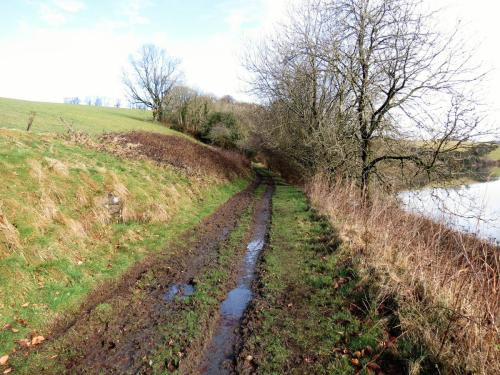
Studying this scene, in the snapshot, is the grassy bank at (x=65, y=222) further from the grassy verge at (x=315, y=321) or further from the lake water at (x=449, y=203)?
the lake water at (x=449, y=203)

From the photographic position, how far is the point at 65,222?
8.05 metres

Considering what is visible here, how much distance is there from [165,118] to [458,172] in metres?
49.8

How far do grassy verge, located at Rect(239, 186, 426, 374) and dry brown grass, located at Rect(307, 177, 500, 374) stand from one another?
1.48 feet

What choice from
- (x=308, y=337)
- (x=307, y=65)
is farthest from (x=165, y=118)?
(x=308, y=337)

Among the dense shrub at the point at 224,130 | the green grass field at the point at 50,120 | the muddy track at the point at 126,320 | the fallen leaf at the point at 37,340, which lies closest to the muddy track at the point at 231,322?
the muddy track at the point at 126,320

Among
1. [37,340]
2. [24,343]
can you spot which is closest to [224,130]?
[37,340]

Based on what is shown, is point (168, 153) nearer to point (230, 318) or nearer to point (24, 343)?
point (230, 318)

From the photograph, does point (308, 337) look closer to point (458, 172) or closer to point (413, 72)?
point (458, 172)

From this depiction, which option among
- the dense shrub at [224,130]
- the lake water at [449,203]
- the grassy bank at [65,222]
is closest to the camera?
the grassy bank at [65,222]

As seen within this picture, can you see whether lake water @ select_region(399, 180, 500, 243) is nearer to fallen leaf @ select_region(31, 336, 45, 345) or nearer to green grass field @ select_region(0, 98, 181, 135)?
fallen leaf @ select_region(31, 336, 45, 345)

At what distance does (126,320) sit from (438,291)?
216 inches

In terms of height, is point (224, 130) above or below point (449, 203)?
above

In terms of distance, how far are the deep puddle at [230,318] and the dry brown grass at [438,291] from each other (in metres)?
2.67

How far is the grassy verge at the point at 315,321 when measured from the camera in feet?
15.1
